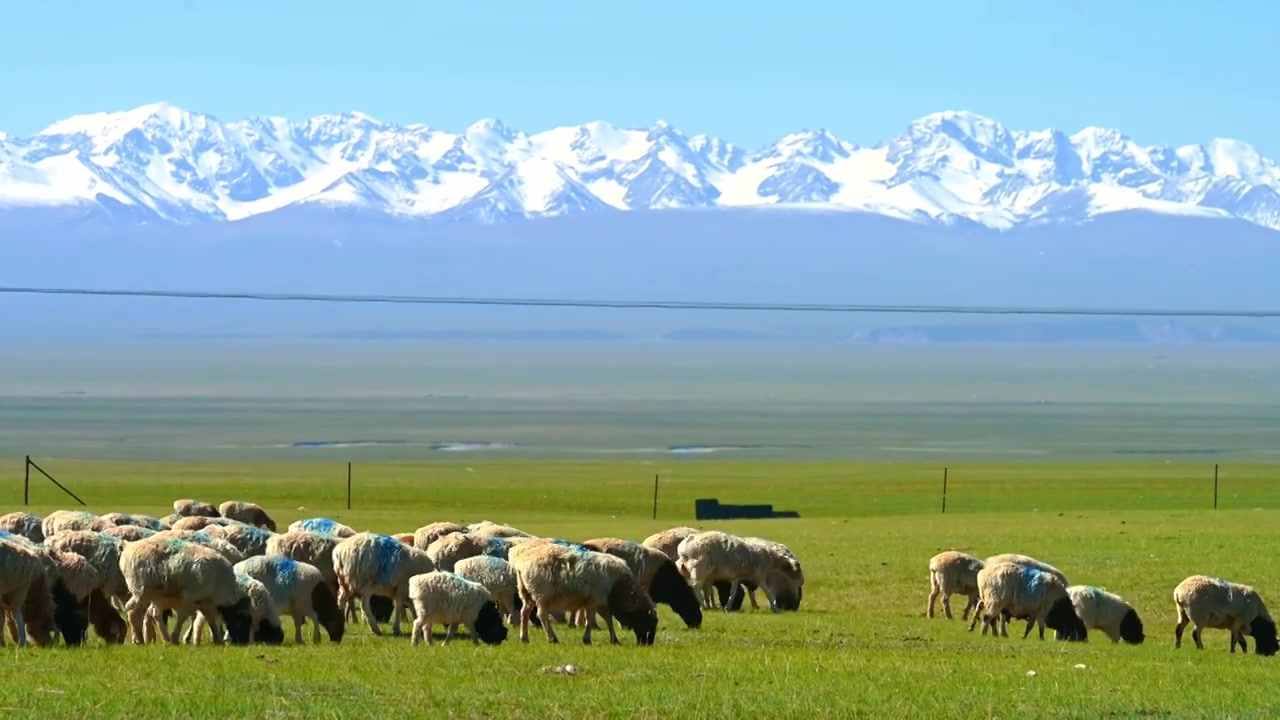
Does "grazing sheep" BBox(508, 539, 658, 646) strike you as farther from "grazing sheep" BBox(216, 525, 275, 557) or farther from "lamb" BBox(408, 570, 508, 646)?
"grazing sheep" BBox(216, 525, 275, 557)

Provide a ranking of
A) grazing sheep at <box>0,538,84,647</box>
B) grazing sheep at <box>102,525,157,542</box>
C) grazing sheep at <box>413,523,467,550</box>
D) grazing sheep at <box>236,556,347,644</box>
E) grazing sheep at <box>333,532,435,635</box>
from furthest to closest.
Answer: grazing sheep at <box>413,523,467,550</box>
grazing sheep at <box>102,525,157,542</box>
grazing sheep at <box>333,532,435,635</box>
grazing sheep at <box>236,556,347,644</box>
grazing sheep at <box>0,538,84,647</box>

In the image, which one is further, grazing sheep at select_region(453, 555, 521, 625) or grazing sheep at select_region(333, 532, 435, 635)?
grazing sheep at select_region(333, 532, 435, 635)

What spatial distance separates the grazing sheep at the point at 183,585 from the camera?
19.7 meters

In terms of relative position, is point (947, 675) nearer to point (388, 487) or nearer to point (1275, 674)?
point (1275, 674)

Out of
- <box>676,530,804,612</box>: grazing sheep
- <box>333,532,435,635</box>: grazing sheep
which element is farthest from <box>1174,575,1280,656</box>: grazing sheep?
<box>333,532,435,635</box>: grazing sheep

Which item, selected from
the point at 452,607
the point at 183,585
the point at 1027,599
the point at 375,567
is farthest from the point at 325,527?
the point at 1027,599

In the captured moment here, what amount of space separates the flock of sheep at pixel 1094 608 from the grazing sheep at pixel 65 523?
1197 cm

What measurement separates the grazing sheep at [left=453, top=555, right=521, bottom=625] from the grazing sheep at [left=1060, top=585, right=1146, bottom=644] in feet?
23.6

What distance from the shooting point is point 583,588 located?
2114 centimetres

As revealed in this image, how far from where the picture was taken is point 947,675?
1745 centimetres

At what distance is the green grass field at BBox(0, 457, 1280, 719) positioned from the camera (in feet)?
49.0

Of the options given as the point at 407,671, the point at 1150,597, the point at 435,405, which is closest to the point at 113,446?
the point at 435,405

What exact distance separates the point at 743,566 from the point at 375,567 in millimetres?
6788

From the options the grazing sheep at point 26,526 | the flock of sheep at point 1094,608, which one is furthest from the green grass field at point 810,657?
the grazing sheep at point 26,526
